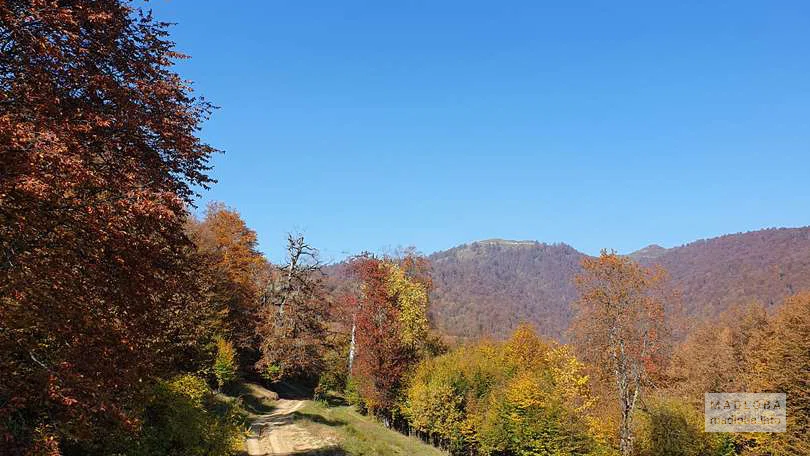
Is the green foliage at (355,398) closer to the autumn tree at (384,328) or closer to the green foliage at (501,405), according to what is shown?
the autumn tree at (384,328)

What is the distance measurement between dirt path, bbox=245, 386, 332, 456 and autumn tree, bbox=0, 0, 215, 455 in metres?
15.2

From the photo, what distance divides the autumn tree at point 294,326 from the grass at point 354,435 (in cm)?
600

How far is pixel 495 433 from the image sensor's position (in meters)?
32.6

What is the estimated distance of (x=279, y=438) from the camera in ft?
87.6

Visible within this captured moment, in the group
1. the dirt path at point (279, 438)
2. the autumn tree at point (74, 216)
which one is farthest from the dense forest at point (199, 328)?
the dirt path at point (279, 438)

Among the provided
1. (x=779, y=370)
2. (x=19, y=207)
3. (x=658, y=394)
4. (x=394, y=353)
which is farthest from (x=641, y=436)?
(x=19, y=207)

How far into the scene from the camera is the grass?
26047 mm

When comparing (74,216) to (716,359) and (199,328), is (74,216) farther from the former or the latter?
(716,359)

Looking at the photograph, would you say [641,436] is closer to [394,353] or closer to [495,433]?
[495,433]

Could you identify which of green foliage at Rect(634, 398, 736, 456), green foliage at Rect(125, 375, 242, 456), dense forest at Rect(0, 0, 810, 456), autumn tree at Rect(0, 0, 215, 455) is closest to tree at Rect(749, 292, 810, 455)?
dense forest at Rect(0, 0, 810, 456)

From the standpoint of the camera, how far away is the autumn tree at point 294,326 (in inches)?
1694

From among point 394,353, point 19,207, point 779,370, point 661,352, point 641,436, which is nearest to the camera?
point 19,207

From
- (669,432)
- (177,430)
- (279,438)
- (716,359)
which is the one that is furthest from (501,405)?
(716,359)

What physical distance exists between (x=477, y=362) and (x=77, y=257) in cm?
3685
